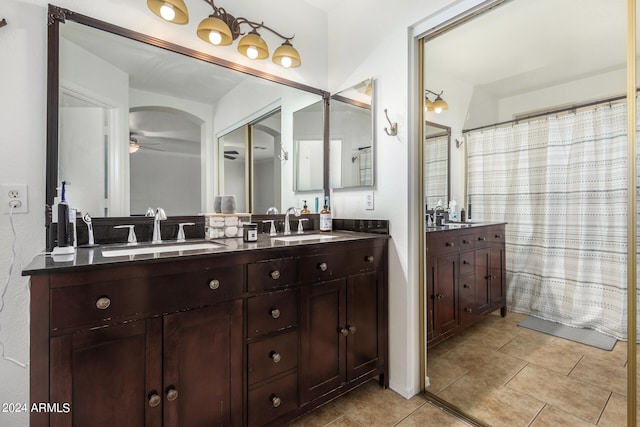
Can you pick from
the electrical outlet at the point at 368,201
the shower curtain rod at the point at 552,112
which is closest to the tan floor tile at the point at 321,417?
the electrical outlet at the point at 368,201

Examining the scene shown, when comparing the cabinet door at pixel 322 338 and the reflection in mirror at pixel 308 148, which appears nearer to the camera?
the cabinet door at pixel 322 338

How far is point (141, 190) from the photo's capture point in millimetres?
1602

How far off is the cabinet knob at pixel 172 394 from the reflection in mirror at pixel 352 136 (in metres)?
1.54

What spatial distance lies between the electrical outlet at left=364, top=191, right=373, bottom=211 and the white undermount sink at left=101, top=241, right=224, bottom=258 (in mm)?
1015

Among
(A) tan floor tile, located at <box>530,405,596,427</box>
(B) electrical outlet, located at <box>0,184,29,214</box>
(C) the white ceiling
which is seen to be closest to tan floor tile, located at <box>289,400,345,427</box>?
(A) tan floor tile, located at <box>530,405,596,427</box>

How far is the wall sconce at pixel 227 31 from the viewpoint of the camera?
1482 millimetres

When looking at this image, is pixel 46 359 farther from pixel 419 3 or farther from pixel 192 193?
pixel 419 3

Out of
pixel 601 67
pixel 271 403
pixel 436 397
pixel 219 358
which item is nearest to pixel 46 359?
pixel 219 358

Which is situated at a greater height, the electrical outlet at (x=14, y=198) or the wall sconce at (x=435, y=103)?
the wall sconce at (x=435, y=103)

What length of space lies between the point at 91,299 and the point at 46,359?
20 cm

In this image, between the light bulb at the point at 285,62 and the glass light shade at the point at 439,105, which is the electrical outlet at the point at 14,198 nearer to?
the light bulb at the point at 285,62

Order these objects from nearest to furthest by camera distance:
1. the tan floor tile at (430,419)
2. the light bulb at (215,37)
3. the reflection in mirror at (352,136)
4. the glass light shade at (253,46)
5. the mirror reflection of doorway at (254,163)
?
the tan floor tile at (430,419) < the light bulb at (215,37) < the glass light shade at (253,46) < the mirror reflection of doorway at (254,163) < the reflection in mirror at (352,136)

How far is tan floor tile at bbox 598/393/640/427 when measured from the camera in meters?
1.21

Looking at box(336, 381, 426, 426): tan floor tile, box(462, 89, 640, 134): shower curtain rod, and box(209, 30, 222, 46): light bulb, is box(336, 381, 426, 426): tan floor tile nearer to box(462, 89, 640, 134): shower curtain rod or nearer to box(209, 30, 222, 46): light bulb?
box(462, 89, 640, 134): shower curtain rod
